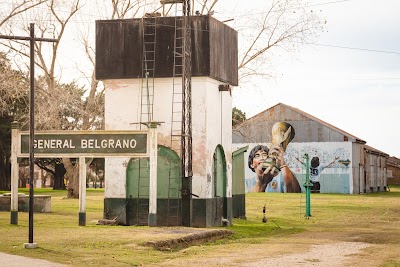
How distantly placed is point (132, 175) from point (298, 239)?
21.7 ft

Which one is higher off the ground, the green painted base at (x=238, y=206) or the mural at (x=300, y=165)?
the mural at (x=300, y=165)

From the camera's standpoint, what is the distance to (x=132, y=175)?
1139 inches

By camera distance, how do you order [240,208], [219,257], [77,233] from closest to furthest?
[219,257], [77,233], [240,208]

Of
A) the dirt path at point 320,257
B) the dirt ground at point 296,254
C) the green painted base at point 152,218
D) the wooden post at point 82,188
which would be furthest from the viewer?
the wooden post at point 82,188

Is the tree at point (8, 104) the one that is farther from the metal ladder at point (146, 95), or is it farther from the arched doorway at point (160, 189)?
the arched doorway at point (160, 189)

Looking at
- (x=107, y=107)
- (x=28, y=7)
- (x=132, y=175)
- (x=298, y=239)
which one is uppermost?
(x=28, y=7)

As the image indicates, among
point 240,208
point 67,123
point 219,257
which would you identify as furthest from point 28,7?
point 219,257

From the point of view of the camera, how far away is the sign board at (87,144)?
82.9ft

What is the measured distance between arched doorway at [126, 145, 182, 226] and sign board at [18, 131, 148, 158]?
10.9 feet

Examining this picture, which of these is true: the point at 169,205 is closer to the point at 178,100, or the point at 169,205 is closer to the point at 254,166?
the point at 178,100

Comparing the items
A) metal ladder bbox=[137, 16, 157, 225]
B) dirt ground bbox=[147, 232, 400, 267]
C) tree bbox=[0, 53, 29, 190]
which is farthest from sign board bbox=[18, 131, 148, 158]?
tree bbox=[0, 53, 29, 190]

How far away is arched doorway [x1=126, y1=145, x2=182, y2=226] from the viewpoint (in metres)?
28.3

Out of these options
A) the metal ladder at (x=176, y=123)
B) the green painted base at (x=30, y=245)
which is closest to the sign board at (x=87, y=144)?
the metal ladder at (x=176, y=123)

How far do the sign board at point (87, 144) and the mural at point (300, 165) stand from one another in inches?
2089
